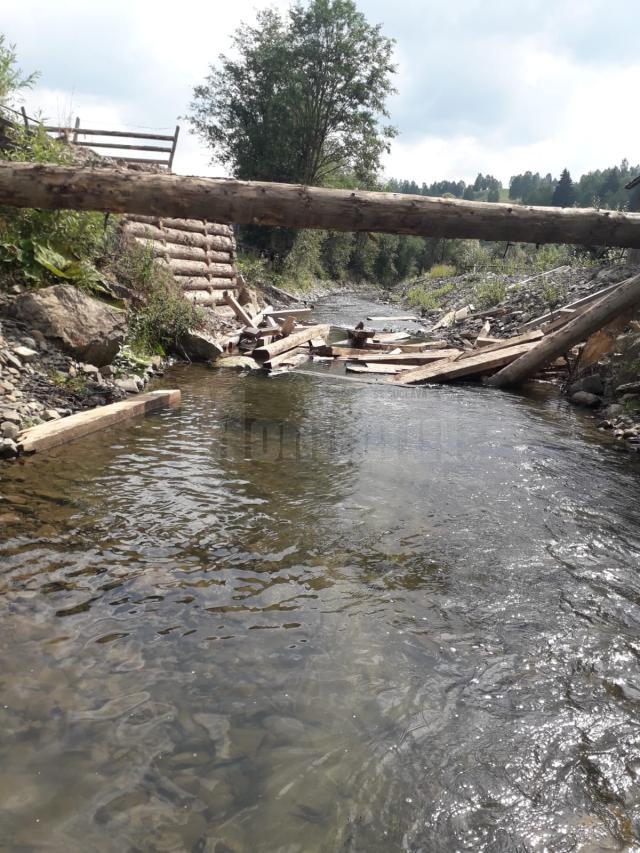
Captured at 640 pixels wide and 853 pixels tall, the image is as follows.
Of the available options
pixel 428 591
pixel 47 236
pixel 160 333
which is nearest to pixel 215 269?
pixel 160 333

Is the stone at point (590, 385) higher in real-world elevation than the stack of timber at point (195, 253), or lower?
lower

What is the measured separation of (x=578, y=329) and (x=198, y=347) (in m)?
7.06

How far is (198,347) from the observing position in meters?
10.5

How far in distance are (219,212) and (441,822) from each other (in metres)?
7.24

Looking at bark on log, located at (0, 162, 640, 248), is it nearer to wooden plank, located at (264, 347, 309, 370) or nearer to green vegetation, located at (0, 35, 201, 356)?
green vegetation, located at (0, 35, 201, 356)

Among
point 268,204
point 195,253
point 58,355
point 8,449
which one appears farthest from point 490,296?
point 8,449

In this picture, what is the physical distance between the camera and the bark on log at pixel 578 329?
30.2 feet

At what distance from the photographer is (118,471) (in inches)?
189

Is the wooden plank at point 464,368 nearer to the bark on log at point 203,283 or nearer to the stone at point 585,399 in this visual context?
the stone at point 585,399

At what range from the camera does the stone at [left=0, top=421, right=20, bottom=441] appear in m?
4.98

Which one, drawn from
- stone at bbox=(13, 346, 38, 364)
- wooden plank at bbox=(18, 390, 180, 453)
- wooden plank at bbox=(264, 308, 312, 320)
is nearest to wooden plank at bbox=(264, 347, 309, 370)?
wooden plank at bbox=(18, 390, 180, 453)

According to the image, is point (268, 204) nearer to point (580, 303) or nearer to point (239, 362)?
point (239, 362)

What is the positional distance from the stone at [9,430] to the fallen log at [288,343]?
6.15m

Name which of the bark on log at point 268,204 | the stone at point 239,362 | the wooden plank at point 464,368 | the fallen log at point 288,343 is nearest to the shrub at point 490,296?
the fallen log at point 288,343
